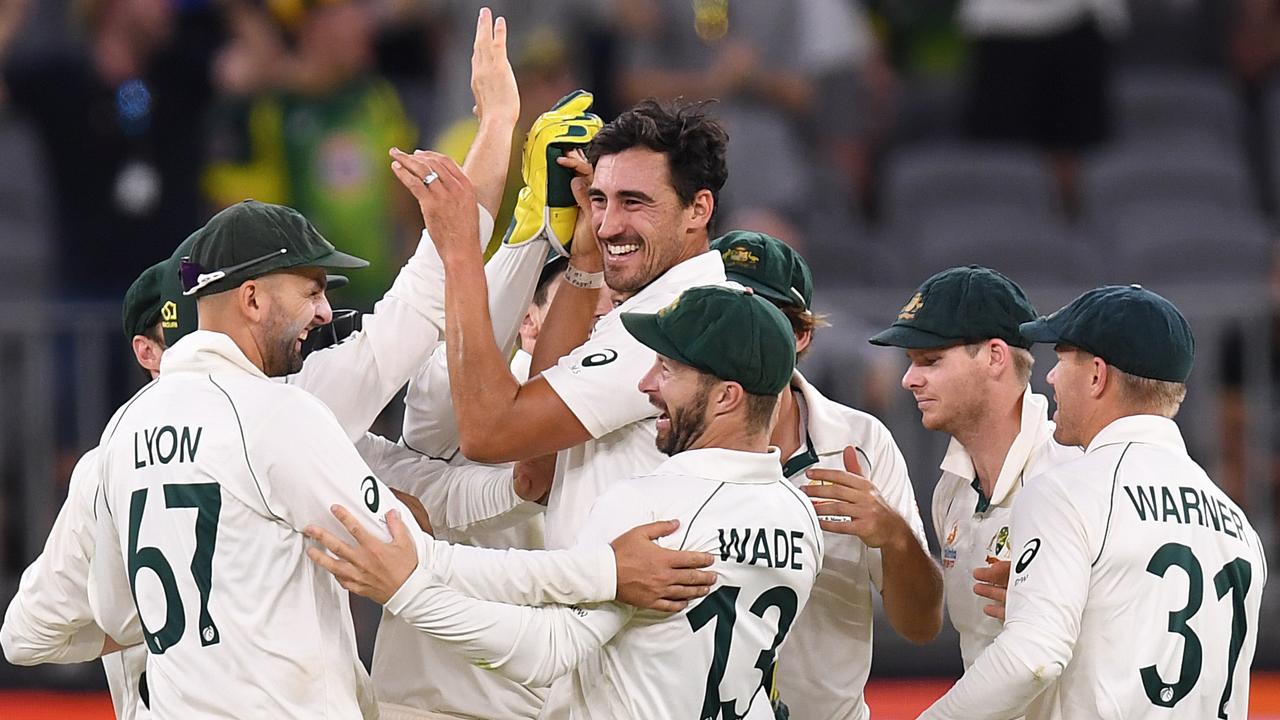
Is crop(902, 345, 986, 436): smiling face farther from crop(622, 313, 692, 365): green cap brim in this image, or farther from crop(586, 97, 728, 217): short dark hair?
crop(622, 313, 692, 365): green cap brim

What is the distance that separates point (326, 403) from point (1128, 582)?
2080mm

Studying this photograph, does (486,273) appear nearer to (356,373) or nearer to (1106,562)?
(356,373)

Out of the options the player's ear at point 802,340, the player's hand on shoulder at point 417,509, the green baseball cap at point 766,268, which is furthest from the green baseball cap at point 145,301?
the player's ear at point 802,340

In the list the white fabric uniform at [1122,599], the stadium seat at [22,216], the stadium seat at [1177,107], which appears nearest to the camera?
the white fabric uniform at [1122,599]

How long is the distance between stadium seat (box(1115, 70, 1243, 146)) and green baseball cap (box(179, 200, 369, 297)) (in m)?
8.90

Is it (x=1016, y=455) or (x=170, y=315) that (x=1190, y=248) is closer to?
(x=1016, y=455)

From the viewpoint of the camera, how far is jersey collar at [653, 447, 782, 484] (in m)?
4.14

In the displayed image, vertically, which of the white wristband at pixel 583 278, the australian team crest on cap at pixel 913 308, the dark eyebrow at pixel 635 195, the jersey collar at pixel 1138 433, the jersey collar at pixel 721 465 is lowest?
the jersey collar at pixel 721 465

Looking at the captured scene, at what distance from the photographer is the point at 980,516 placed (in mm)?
4941

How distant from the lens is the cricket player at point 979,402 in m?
4.88

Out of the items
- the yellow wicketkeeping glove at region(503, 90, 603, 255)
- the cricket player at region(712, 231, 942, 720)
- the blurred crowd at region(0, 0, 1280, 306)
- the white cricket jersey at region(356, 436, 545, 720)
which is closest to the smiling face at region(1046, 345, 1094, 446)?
the cricket player at region(712, 231, 942, 720)

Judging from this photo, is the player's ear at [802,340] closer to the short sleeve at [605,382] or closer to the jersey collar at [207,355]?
the short sleeve at [605,382]

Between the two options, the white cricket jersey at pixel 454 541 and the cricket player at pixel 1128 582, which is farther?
the white cricket jersey at pixel 454 541

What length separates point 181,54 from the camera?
1013 centimetres
